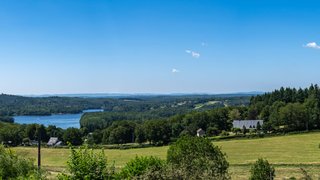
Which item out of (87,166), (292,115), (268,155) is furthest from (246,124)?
(87,166)

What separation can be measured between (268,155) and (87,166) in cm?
5773

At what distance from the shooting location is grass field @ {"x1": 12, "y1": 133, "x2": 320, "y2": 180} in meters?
53.0

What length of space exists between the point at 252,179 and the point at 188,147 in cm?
584

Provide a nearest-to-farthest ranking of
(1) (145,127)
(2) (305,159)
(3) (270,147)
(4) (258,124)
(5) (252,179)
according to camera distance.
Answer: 1. (5) (252,179)
2. (2) (305,159)
3. (3) (270,147)
4. (1) (145,127)
5. (4) (258,124)

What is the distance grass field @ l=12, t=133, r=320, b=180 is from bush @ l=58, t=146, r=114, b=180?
27.9 m

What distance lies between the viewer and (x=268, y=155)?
7169 cm

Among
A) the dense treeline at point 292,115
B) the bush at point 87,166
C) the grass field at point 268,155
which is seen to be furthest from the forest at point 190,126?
the bush at point 87,166

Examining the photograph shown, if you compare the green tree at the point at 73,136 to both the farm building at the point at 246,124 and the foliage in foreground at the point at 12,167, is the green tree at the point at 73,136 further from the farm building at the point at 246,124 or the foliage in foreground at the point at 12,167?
the foliage in foreground at the point at 12,167

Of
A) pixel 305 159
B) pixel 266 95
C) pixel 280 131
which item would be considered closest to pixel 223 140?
pixel 280 131

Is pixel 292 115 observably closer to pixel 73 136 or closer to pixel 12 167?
pixel 73 136

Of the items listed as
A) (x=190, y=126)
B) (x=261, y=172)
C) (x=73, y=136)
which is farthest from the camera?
(x=190, y=126)

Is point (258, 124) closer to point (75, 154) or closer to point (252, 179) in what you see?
point (252, 179)

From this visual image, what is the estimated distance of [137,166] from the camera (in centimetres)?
3103

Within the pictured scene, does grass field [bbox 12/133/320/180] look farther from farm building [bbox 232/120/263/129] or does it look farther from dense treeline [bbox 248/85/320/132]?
farm building [bbox 232/120/263/129]
